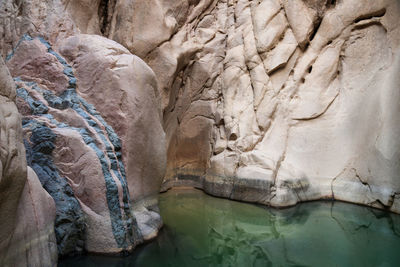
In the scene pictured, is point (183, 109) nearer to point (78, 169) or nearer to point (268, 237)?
point (268, 237)

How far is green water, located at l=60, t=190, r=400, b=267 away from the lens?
162 inches

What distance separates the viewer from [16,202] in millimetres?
3002

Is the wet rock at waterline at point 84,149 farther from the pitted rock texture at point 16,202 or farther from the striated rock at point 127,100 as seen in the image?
the pitted rock texture at point 16,202

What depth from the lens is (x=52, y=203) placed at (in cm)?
375

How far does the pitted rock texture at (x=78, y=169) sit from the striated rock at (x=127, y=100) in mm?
204

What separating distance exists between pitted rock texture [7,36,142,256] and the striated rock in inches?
8.0

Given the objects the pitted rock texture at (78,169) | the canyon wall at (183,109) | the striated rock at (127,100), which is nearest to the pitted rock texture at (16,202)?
the canyon wall at (183,109)

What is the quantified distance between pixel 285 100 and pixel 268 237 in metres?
4.00

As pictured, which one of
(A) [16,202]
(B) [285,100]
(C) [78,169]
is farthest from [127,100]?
(B) [285,100]

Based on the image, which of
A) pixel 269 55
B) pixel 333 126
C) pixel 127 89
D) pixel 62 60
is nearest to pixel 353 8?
pixel 269 55

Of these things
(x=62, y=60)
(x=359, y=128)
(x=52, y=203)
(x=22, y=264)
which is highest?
(x=62, y=60)

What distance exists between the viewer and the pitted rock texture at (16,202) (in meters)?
2.78

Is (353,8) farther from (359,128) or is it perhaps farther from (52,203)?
(52,203)

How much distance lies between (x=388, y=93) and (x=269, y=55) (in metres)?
3.01
